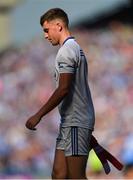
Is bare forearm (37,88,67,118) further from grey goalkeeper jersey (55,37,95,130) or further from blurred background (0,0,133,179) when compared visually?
blurred background (0,0,133,179)

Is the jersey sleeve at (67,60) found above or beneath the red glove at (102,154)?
above

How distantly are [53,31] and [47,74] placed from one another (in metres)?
7.96

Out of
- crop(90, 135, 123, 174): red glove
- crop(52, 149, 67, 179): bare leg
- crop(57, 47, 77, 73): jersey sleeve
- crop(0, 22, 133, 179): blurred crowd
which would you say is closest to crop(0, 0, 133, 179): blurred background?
crop(0, 22, 133, 179): blurred crowd

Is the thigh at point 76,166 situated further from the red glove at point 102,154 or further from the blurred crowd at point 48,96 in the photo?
the blurred crowd at point 48,96

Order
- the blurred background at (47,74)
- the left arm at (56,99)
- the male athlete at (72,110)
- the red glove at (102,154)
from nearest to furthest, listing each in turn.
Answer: the left arm at (56,99) → the male athlete at (72,110) → the red glove at (102,154) → the blurred background at (47,74)

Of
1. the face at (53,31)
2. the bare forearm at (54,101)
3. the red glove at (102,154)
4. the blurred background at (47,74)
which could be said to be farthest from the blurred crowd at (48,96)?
the bare forearm at (54,101)

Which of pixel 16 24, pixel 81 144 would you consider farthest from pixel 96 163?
pixel 81 144

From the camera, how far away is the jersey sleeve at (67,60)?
5047 mm

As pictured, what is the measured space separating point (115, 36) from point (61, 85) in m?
8.58

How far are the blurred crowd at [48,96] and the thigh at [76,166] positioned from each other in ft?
21.0

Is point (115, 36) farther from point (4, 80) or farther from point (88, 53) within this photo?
point (4, 80)

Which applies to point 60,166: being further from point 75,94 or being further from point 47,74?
point 47,74

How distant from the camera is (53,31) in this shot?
5.18 metres

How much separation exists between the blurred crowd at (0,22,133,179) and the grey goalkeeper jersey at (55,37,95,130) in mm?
6456
